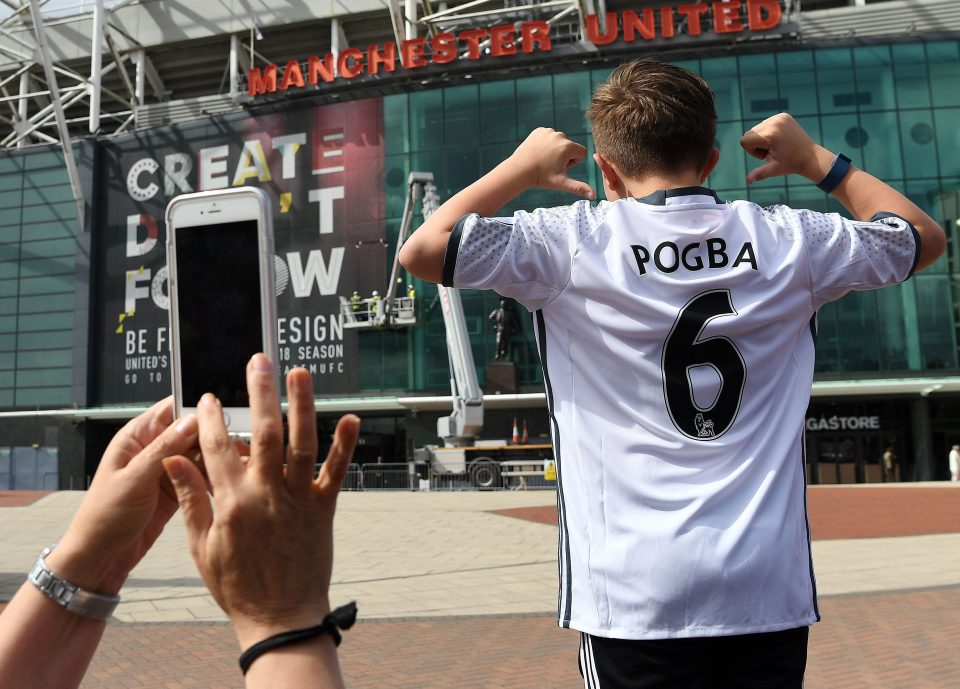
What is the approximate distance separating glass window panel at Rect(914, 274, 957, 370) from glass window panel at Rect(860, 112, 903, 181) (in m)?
4.88

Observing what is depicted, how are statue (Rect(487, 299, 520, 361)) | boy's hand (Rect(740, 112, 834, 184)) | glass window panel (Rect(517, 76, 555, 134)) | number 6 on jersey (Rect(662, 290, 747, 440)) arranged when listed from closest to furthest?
number 6 on jersey (Rect(662, 290, 747, 440))
boy's hand (Rect(740, 112, 834, 184))
statue (Rect(487, 299, 520, 361))
glass window panel (Rect(517, 76, 555, 134))

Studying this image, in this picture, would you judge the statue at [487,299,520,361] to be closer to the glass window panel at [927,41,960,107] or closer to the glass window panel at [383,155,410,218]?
the glass window panel at [383,155,410,218]

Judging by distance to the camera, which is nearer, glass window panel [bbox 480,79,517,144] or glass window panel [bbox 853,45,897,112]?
glass window panel [bbox 853,45,897,112]

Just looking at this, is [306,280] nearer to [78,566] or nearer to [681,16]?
[681,16]

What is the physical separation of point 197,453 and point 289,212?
139 feet

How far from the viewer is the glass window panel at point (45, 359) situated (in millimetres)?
45281

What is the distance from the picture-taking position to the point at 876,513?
59.9 feet

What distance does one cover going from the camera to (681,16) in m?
42.2

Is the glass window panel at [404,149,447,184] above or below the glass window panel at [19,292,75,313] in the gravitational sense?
above

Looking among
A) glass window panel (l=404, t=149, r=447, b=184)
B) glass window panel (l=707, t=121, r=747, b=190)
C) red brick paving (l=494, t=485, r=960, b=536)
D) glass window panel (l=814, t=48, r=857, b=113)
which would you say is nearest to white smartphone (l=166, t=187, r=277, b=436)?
red brick paving (l=494, t=485, r=960, b=536)

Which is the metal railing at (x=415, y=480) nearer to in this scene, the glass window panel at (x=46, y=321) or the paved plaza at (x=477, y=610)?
the paved plaza at (x=477, y=610)

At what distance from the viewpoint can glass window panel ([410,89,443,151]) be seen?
1602 inches

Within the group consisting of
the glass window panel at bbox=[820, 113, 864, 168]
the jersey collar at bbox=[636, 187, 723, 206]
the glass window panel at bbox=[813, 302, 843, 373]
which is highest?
the glass window panel at bbox=[820, 113, 864, 168]

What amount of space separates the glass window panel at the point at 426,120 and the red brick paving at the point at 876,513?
943 inches
